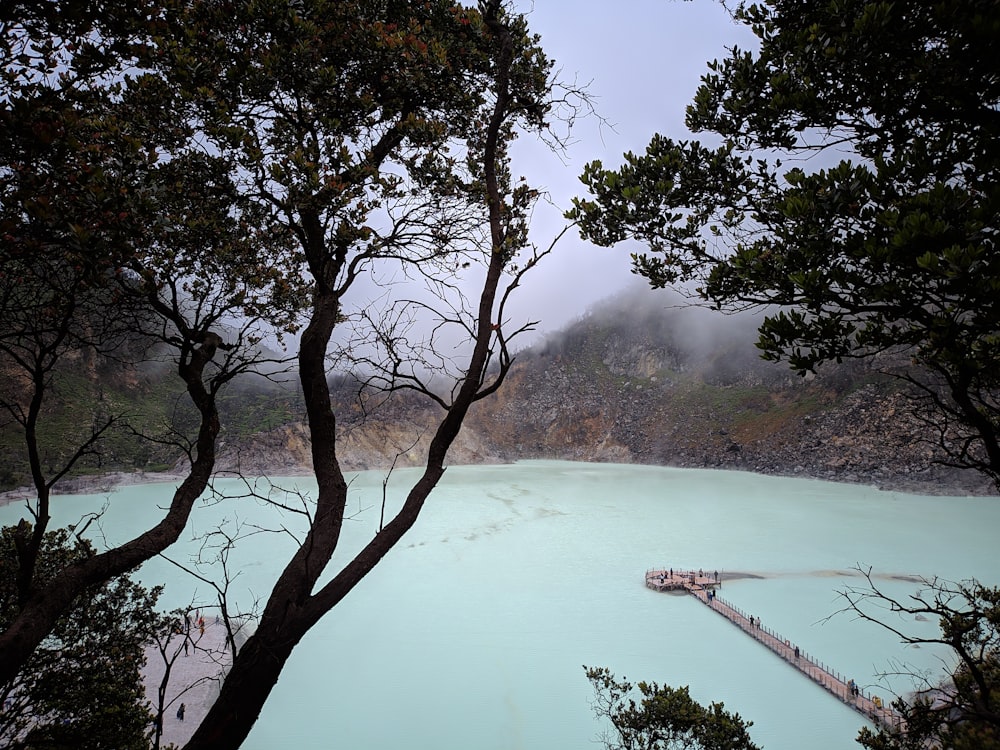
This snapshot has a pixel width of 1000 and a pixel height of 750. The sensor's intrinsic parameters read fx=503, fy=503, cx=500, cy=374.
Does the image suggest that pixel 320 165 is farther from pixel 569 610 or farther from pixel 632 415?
pixel 632 415

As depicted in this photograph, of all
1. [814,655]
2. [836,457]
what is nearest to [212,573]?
[814,655]

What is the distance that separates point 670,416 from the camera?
6544 cm

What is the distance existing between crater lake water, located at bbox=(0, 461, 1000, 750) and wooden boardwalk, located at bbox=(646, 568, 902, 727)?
299mm

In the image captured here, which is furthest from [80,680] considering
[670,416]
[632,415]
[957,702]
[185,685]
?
[632,415]

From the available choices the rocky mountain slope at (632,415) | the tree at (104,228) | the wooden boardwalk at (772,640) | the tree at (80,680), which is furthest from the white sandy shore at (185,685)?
the wooden boardwalk at (772,640)

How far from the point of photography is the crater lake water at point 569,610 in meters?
11.1

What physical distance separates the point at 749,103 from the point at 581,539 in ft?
85.3

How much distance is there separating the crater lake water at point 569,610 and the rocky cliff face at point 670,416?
Result: 317 inches

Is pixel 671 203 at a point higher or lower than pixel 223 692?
higher

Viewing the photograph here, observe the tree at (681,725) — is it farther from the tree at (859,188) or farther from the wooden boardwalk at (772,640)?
the tree at (859,188)

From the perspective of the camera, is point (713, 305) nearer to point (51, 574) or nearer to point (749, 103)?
point (749, 103)

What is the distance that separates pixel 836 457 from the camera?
44.9 meters

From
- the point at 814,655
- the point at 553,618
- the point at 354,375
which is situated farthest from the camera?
the point at 553,618

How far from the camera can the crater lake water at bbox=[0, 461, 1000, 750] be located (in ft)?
36.4
